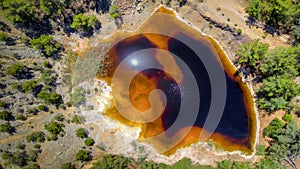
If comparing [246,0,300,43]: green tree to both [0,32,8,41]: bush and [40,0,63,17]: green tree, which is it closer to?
[40,0,63,17]: green tree

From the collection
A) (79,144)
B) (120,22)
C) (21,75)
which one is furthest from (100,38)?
(79,144)

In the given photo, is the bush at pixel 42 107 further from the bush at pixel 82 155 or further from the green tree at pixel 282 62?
the green tree at pixel 282 62

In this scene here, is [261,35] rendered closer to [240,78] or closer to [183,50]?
[240,78]

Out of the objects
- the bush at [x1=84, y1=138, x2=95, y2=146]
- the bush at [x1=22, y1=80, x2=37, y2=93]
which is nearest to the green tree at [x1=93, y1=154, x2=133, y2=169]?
the bush at [x1=84, y1=138, x2=95, y2=146]

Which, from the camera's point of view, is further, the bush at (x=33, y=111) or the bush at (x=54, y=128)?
the bush at (x=33, y=111)

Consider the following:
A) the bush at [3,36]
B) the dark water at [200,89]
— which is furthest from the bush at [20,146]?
the dark water at [200,89]
